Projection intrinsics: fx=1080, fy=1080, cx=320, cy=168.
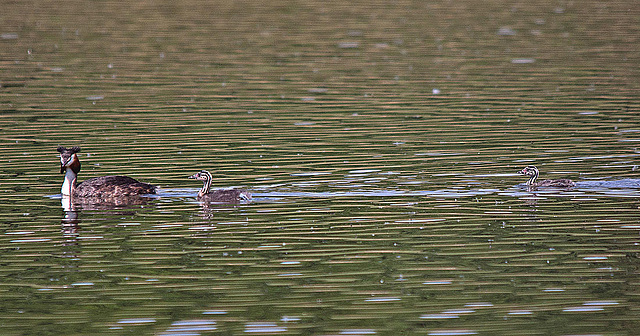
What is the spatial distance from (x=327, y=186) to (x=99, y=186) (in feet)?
14.0

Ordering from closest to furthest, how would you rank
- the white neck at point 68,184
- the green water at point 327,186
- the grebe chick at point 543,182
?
the green water at point 327,186 < the grebe chick at point 543,182 < the white neck at point 68,184

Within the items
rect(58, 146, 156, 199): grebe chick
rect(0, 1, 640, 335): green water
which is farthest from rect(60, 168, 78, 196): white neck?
rect(0, 1, 640, 335): green water

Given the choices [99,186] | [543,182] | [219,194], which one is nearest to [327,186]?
[219,194]

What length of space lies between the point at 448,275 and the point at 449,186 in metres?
5.80

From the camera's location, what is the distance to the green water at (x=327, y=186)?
13.3 meters

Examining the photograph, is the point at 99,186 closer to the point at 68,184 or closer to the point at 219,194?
the point at 68,184

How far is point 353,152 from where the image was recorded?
949 inches

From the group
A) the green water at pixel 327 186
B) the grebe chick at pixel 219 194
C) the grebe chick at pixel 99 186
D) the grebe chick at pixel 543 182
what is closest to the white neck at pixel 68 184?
the grebe chick at pixel 99 186

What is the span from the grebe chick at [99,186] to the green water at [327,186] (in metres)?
0.46

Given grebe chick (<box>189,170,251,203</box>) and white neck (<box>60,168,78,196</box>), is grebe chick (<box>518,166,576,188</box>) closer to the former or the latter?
grebe chick (<box>189,170,251,203</box>)

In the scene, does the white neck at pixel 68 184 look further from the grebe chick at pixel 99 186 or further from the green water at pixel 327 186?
the green water at pixel 327 186

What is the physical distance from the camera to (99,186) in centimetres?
2025

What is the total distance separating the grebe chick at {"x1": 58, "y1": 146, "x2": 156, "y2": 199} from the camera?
19.9 m

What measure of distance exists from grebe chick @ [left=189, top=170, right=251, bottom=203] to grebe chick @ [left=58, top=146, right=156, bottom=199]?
0.99 metres
